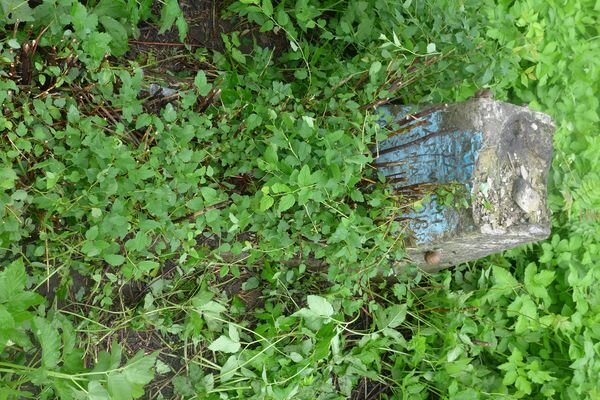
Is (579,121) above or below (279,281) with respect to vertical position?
above

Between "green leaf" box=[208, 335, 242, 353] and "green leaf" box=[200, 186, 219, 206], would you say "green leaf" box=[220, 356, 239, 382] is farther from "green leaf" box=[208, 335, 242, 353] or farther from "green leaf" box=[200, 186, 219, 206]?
"green leaf" box=[200, 186, 219, 206]

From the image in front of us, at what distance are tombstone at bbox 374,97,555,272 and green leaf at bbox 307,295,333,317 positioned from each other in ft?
1.57

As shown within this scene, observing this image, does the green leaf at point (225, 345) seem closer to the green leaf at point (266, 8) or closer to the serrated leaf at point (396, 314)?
the serrated leaf at point (396, 314)

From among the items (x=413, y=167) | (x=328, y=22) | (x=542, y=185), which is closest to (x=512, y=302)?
(x=542, y=185)

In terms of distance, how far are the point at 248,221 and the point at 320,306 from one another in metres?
0.49

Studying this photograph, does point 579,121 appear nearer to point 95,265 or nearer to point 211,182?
point 211,182

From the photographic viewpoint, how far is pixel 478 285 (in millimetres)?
3049

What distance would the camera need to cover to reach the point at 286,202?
7.04ft

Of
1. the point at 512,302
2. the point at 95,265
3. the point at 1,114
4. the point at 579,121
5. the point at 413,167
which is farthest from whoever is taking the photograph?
the point at 579,121

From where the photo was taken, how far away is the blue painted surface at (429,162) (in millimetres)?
2492

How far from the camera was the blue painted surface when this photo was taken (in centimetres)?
249

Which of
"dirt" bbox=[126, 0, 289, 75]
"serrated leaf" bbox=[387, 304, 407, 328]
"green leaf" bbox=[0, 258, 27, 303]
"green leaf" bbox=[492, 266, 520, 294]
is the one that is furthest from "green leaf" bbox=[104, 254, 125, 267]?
"green leaf" bbox=[492, 266, 520, 294]

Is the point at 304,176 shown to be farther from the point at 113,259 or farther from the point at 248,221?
the point at 113,259

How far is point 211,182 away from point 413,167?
0.89m
